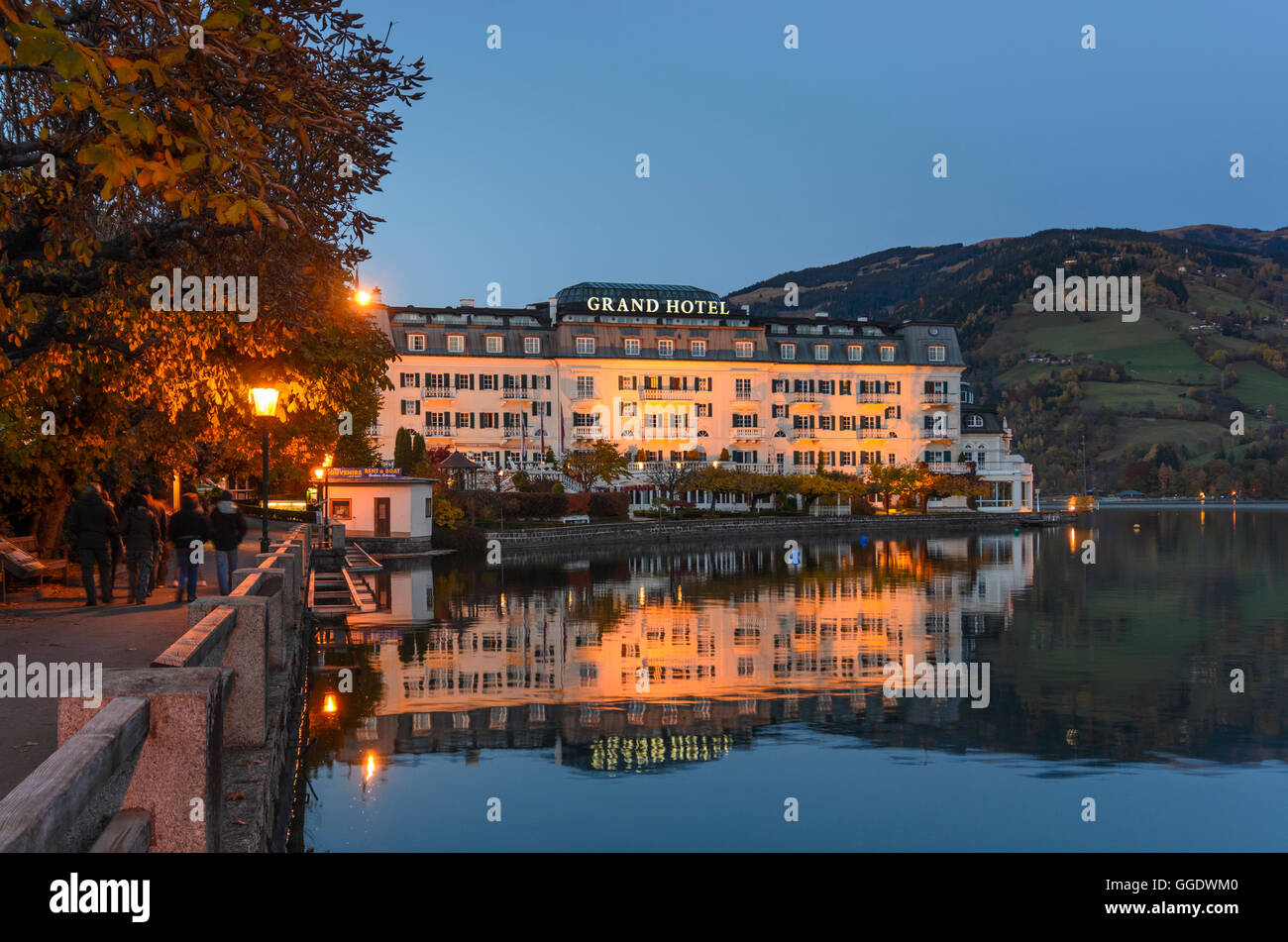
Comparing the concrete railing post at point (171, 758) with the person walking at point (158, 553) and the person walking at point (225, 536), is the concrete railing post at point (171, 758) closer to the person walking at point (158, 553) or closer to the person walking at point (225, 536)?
the person walking at point (225, 536)

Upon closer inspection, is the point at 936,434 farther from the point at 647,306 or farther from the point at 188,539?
the point at 188,539

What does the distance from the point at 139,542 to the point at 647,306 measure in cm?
9195

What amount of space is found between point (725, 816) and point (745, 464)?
313ft

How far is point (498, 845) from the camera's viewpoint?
45.6 feet

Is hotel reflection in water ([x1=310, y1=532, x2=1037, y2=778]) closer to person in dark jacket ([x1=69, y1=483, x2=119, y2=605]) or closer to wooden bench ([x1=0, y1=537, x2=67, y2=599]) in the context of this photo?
person in dark jacket ([x1=69, y1=483, x2=119, y2=605])

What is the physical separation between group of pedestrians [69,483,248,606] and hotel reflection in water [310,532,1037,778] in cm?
321

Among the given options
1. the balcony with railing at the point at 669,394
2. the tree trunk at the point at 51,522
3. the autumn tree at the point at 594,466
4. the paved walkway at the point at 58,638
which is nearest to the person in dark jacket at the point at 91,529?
the paved walkway at the point at 58,638

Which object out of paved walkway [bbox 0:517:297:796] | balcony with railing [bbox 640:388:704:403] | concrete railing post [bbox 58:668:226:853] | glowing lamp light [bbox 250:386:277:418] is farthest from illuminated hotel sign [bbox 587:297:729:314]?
concrete railing post [bbox 58:668:226:853]

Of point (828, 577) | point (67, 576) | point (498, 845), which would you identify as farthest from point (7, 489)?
point (828, 577)

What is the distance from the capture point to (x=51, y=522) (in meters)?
29.6

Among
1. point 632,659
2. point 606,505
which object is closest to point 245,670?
point 632,659

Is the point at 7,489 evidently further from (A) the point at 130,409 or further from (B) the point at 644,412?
(B) the point at 644,412

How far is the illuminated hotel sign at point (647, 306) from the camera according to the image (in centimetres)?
10881
